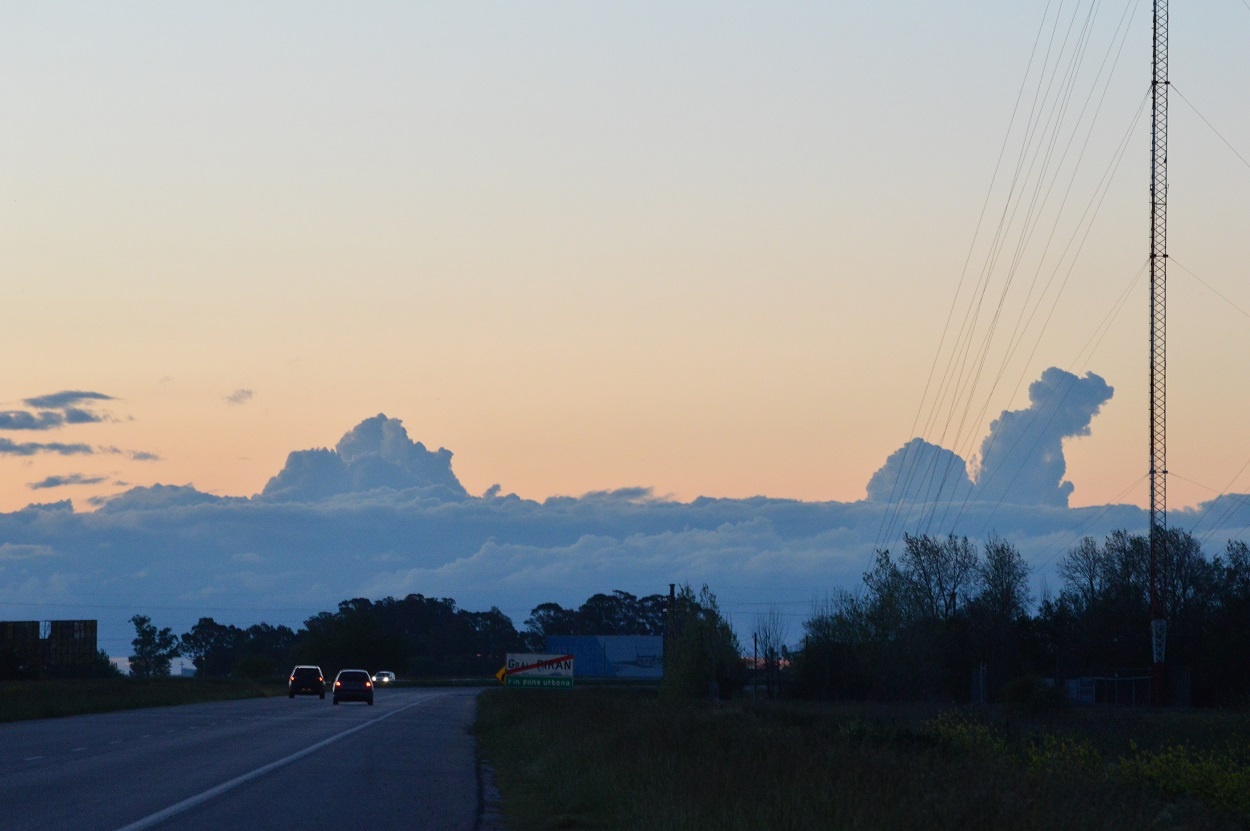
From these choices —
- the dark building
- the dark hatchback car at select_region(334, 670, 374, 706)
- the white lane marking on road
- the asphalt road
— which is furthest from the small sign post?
the dark building

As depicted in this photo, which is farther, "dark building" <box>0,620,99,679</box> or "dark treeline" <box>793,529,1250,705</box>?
"dark building" <box>0,620,99,679</box>

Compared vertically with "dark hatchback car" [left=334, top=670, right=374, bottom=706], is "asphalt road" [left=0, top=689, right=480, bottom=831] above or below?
above

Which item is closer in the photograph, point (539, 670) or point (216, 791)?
point (216, 791)

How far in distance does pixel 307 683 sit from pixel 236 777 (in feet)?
193

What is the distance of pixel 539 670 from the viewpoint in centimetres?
5259

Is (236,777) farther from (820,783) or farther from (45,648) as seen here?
(45,648)

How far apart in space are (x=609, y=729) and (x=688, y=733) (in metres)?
3.45

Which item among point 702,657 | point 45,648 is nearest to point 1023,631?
point 702,657

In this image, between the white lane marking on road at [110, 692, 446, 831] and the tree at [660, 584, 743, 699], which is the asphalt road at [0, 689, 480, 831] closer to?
the white lane marking on road at [110, 692, 446, 831]

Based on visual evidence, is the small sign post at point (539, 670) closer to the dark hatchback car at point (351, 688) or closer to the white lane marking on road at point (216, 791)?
the dark hatchback car at point (351, 688)

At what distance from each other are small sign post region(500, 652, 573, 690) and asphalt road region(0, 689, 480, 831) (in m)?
9.90

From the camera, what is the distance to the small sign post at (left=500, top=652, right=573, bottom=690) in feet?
171

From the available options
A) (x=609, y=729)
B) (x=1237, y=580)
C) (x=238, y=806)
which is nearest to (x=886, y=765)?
(x=238, y=806)

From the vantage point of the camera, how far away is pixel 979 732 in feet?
101
